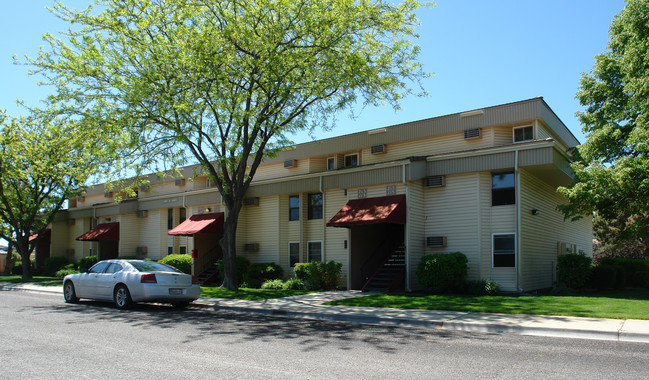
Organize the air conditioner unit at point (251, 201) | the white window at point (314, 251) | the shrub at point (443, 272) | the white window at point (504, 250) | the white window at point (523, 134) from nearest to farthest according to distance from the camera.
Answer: the shrub at point (443, 272), the white window at point (504, 250), the white window at point (523, 134), the white window at point (314, 251), the air conditioner unit at point (251, 201)

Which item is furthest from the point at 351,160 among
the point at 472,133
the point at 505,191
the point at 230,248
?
the point at 505,191

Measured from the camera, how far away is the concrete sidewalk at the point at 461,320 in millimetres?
9664

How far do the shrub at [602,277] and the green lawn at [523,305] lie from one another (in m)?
6.26

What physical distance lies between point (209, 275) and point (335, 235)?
24.8 ft

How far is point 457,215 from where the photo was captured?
63.1 feet

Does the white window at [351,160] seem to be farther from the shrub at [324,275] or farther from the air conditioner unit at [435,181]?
the shrub at [324,275]

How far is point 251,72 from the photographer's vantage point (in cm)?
1828

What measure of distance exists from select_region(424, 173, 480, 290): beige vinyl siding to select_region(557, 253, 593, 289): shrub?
3.33 meters

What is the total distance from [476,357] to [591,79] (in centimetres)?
1592

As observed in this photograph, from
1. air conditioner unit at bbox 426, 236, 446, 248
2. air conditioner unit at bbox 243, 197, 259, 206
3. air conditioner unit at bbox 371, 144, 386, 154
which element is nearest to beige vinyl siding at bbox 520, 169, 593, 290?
air conditioner unit at bbox 426, 236, 446, 248

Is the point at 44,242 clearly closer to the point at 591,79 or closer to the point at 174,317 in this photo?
the point at 174,317

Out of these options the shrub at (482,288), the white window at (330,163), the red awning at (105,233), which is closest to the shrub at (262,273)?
the white window at (330,163)

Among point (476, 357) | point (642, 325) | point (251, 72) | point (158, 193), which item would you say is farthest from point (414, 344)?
point (158, 193)

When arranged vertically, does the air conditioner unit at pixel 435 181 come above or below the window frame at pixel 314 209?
above
